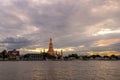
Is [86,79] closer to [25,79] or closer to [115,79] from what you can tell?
[115,79]

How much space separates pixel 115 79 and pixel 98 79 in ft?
17.3

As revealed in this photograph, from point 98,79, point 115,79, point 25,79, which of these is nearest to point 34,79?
point 25,79

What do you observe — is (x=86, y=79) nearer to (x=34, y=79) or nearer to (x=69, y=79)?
(x=69, y=79)

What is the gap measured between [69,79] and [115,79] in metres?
14.1

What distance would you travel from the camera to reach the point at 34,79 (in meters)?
68.9

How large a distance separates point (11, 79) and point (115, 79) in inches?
1222

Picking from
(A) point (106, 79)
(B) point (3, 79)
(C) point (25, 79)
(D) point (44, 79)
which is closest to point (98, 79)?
(A) point (106, 79)

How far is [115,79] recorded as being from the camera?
70438 mm

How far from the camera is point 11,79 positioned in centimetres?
6769

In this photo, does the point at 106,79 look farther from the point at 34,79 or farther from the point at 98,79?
the point at 34,79

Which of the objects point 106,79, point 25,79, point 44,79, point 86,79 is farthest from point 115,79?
point 25,79

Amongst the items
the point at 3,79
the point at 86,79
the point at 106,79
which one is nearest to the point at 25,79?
the point at 3,79

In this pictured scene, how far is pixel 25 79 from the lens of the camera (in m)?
68.3

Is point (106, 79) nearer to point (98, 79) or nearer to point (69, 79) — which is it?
point (98, 79)
